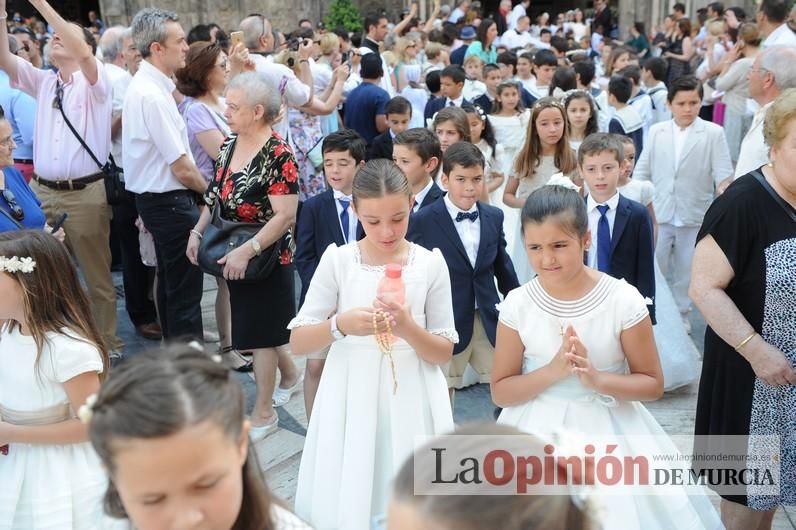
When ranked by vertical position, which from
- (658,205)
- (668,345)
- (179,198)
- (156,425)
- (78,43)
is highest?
(78,43)

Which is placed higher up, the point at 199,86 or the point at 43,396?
the point at 199,86

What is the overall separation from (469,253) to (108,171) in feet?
8.97

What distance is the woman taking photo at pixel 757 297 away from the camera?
271 cm

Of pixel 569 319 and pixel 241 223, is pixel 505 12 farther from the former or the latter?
pixel 569 319

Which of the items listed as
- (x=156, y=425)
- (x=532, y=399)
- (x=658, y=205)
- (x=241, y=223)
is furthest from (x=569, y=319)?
(x=658, y=205)

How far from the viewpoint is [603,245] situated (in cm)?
424

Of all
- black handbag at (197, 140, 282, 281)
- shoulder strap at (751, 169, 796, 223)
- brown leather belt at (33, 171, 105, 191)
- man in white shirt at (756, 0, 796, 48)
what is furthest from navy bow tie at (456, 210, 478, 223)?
man in white shirt at (756, 0, 796, 48)

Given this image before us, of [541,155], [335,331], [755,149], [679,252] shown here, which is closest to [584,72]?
[679,252]

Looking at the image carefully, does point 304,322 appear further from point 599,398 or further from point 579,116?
point 579,116

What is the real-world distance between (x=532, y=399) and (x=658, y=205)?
12.1 feet

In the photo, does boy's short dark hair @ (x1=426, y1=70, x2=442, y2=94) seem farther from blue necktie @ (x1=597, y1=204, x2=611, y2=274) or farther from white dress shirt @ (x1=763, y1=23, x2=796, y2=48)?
blue necktie @ (x1=597, y1=204, x2=611, y2=274)

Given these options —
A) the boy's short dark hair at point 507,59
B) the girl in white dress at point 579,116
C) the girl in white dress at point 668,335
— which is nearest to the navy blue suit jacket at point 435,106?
the girl in white dress at point 579,116

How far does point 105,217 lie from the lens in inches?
209

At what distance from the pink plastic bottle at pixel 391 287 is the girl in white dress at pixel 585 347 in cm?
42
